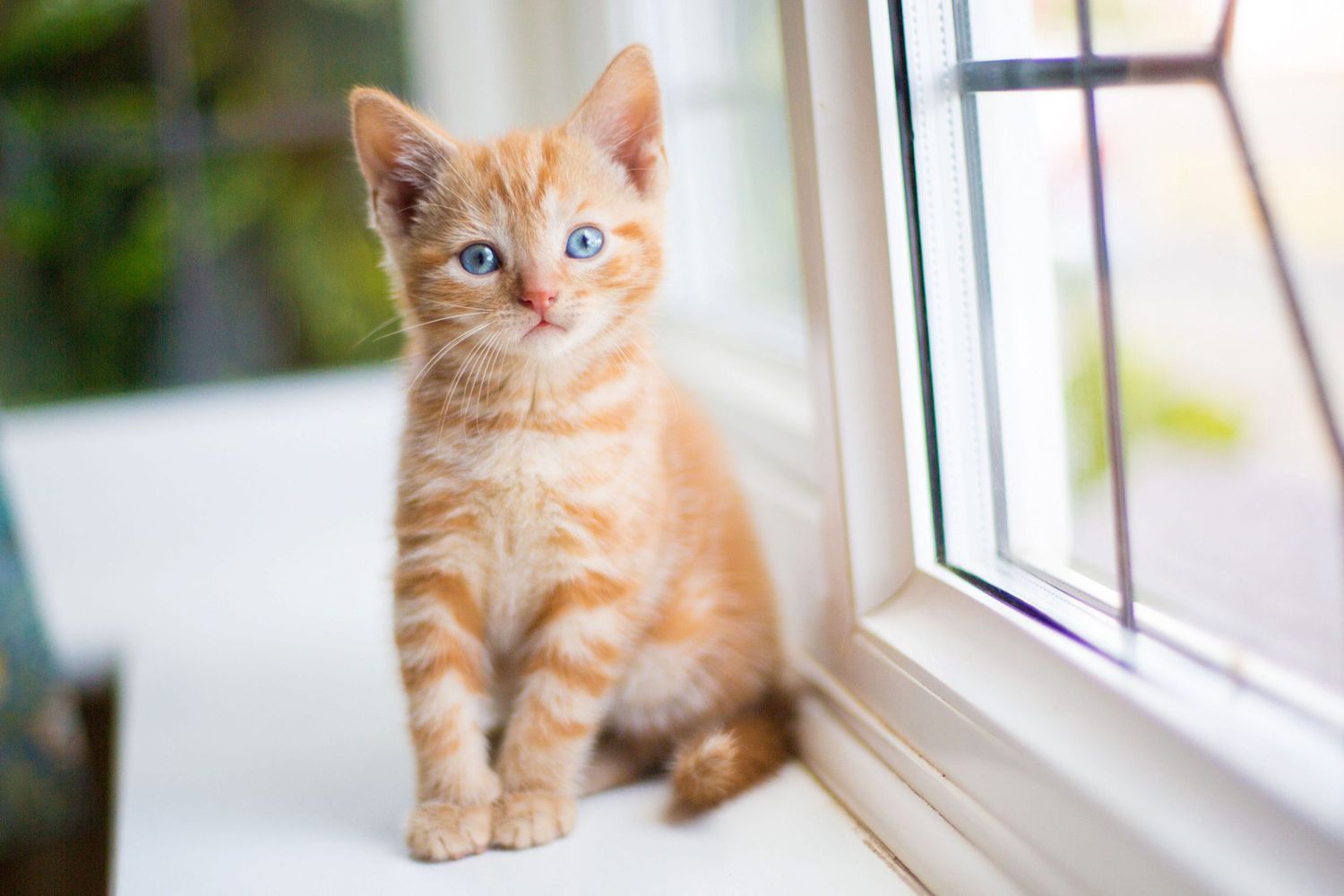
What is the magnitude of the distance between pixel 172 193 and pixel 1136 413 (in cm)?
147

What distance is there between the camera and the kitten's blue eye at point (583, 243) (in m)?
0.89

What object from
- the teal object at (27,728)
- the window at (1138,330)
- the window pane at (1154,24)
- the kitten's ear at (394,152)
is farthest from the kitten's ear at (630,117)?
the teal object at (27,728)

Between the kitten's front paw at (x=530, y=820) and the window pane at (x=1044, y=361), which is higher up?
the window pane at (x=1044, y=361)

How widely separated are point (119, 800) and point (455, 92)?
4.02 ft

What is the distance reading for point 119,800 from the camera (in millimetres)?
979

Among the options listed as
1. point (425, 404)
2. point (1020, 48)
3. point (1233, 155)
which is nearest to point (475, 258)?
point (425, 404)

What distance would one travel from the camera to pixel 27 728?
1284mm

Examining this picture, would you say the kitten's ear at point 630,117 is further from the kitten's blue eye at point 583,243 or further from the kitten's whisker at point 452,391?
the kitten's whisker at point 452,391

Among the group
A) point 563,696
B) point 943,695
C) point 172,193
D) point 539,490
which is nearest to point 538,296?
point 539,490

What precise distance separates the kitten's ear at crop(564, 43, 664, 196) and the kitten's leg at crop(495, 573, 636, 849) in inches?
14.2

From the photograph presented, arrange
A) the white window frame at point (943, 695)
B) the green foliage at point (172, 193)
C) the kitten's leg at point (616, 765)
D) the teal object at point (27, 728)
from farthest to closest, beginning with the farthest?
the green foliage at point (172, 193), the teal object at point (27, 728), the kitten's leg at point (616, 765), the white window frame at point (943, 695)

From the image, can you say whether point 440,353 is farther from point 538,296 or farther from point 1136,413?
point 1136,413

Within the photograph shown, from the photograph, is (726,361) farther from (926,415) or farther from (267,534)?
(267,534)

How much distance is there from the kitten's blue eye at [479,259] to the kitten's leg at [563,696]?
0.26 m
